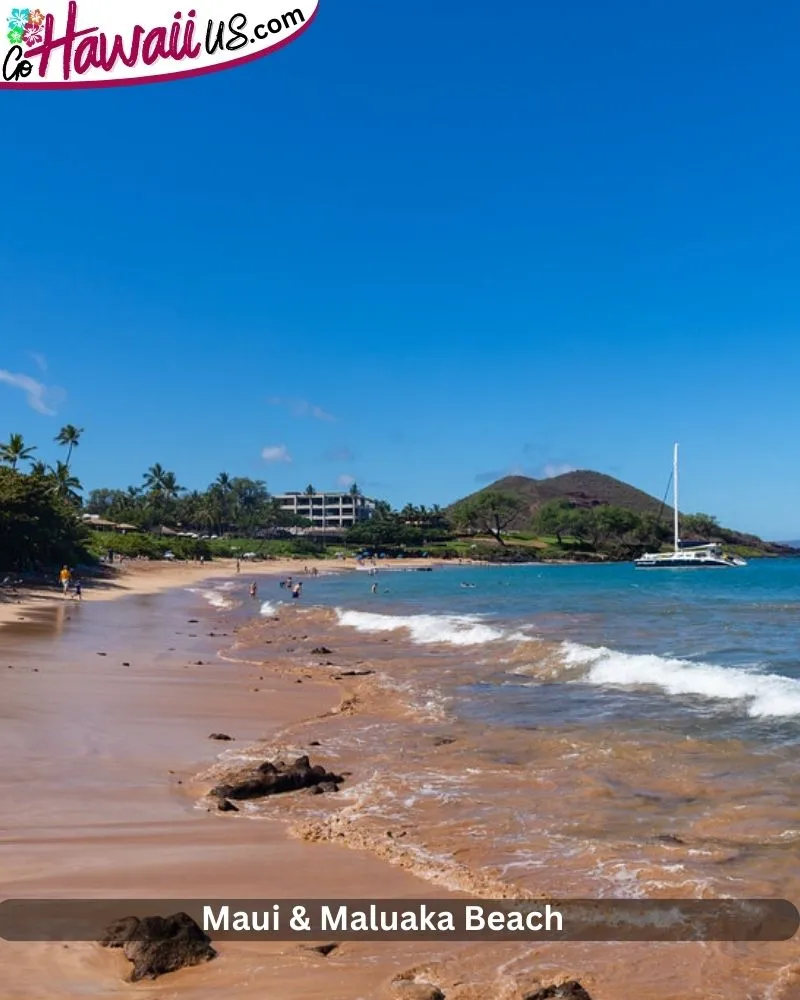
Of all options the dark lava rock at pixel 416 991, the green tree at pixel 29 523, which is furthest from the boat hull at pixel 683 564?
the dark lava rock at pixel 416 991

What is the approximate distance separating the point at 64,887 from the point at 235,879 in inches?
46.6

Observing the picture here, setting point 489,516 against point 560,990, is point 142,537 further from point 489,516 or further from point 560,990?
point 560,990

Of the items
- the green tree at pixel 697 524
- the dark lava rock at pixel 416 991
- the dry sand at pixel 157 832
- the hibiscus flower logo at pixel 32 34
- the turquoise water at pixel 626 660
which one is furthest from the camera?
the green tree at pixel 697 524

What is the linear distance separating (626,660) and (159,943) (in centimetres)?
1500

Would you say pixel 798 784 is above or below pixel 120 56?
below

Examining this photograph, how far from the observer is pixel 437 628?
92.2 ft

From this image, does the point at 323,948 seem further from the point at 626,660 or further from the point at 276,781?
the point at 626,660

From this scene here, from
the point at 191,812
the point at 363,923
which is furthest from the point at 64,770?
the point at 363,923

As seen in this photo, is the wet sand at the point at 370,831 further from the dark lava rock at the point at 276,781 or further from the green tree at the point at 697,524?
the green tree at the point at 697,524

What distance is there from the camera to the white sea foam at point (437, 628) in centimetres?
2516

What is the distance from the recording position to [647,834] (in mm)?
7348

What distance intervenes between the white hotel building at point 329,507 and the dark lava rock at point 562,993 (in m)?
174

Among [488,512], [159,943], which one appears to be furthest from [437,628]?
[488,512]

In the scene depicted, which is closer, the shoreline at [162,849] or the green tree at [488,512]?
the shoreline at [162,849]
